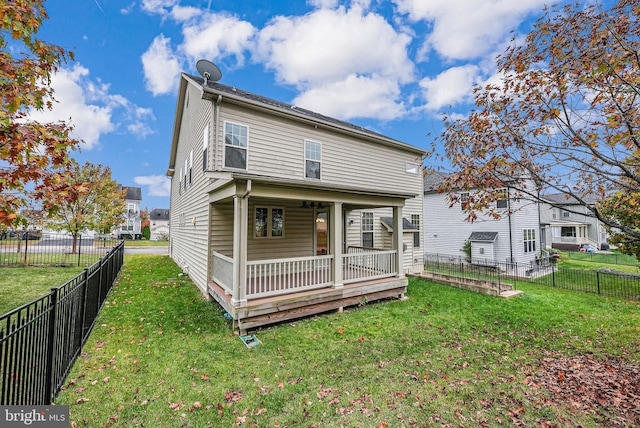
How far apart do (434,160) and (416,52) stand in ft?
32.2


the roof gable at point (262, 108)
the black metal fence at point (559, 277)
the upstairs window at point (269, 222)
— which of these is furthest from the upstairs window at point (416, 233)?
the upstairs window at point (269, 222)

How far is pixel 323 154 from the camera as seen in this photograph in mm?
10625

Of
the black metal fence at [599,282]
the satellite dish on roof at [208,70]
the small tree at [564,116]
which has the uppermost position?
the satellite dish on roof at [208,70]

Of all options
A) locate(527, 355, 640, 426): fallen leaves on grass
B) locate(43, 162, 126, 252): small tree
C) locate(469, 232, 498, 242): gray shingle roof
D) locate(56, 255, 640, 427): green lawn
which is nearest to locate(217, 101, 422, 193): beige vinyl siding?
locate(56, 255, 640, 427): green lawn

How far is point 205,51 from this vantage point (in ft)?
45.0

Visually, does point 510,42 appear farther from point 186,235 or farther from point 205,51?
point 205,51

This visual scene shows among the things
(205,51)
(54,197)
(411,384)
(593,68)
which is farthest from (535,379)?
(205,51)

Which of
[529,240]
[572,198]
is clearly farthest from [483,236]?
[572,198]

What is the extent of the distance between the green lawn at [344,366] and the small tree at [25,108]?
2.86 meters

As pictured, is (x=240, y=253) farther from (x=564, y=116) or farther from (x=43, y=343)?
(x=564, y=116)

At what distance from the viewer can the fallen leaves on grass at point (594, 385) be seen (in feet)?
11.7

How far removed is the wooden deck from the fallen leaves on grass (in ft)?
13.2

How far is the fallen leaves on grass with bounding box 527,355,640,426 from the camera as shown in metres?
3.57

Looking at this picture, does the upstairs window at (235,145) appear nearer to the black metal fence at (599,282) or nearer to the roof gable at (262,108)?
the roof gable at (262,108)
